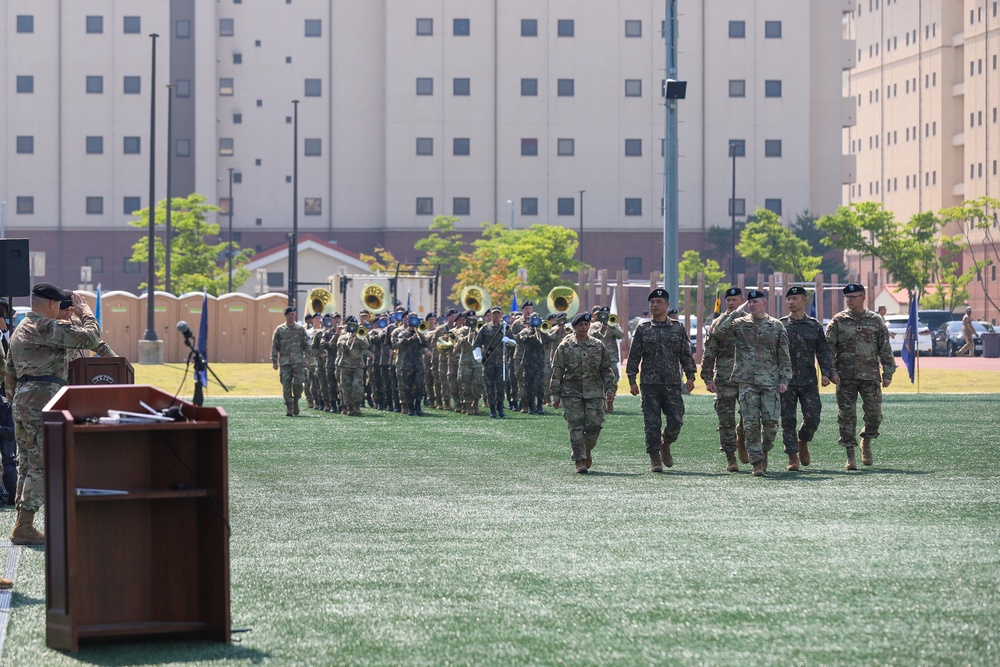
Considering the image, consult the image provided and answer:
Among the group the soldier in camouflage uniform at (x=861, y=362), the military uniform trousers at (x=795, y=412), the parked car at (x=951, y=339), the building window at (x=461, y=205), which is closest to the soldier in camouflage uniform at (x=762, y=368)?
the military uniform trousers at (x=795, y=412)

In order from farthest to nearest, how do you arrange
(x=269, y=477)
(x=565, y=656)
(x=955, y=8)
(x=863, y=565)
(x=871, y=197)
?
1. (x=871, y=197)
2. (x=955, y=8)
3. (x=269, y=477)
4. (x=863, y=565)
5. (x=565, y=656)

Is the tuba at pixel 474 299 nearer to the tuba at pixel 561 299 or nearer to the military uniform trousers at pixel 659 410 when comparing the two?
the tuba at pixel 561 299

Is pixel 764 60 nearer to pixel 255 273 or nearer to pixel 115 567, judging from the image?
pixel 255 273

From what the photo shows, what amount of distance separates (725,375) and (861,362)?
146 centimetres

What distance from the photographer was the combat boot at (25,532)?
1132cm

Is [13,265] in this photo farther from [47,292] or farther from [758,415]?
[758,415]

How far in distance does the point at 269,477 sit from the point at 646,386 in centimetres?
414

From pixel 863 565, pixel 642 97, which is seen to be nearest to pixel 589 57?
pixel 642 97

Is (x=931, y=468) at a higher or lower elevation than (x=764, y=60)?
lower

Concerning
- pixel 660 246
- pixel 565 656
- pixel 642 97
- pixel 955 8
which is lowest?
pixel 565 656

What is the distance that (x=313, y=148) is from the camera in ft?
310

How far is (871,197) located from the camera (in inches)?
4916

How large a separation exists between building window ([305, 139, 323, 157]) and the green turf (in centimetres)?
7706

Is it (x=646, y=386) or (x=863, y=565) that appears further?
(x=646, y=386)
